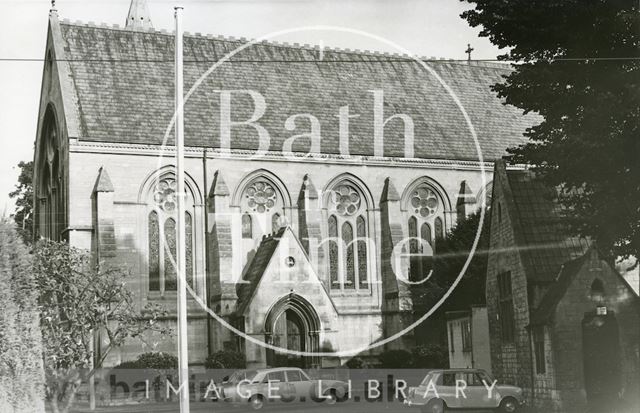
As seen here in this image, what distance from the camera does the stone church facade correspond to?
36.8 m

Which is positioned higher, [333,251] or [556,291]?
[333,251]

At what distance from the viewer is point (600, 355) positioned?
22234mm

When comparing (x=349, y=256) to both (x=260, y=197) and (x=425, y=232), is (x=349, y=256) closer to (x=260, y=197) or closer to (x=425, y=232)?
(x=425, y=232)

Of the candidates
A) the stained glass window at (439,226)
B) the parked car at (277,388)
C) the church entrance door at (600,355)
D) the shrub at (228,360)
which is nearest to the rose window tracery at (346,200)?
the stained glass window at (439,226)

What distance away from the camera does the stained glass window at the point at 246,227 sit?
39478 mm

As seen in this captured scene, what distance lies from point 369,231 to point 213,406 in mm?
15067

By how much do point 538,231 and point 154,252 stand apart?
18.5 m

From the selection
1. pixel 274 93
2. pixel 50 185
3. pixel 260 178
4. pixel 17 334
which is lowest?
pixel 17 334

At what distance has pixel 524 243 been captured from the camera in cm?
2408

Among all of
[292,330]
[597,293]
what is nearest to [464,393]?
[597,293]

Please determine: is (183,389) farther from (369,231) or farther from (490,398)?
(369,231)

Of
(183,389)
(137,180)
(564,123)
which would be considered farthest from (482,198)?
(183,389)

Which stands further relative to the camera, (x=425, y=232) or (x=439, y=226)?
(x=439, y=226)

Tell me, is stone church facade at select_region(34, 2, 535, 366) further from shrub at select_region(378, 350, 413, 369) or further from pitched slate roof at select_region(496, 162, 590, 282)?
pitched slate roof at select_region(496, 162, 590, 282)
